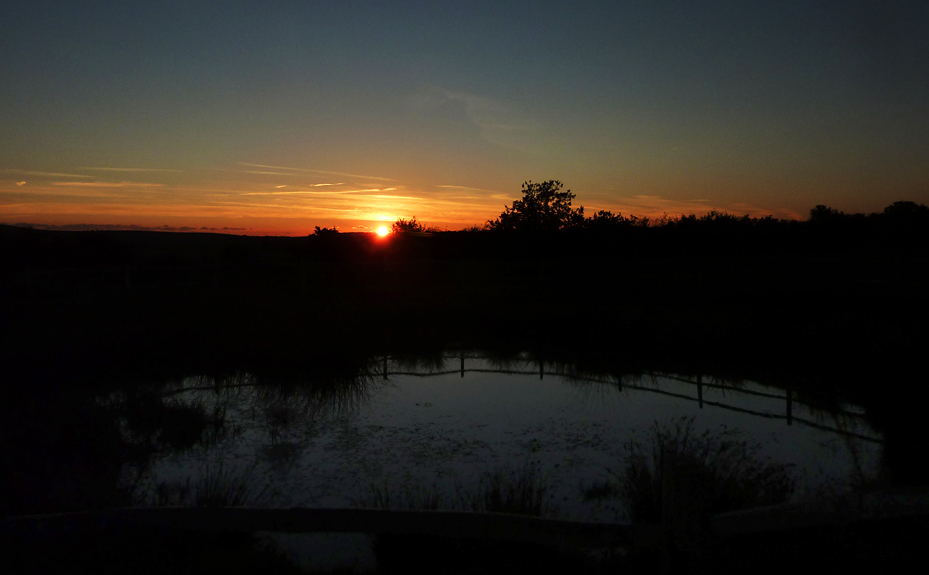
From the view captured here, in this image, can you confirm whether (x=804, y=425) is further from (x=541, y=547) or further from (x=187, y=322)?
(x=187, y=322)

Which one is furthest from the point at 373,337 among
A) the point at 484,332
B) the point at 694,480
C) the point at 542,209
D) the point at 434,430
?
the point at 542,209

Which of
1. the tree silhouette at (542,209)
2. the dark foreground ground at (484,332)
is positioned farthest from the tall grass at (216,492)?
the tree silhouette at (542,209)

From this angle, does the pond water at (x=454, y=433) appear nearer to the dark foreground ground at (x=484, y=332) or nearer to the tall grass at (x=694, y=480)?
the tall grass at (x=694, y=480)

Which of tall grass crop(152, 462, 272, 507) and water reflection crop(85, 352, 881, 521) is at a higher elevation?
tall grass crop(152, 462, 272, 507)

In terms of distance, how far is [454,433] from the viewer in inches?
301

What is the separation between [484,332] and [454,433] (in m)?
9.04

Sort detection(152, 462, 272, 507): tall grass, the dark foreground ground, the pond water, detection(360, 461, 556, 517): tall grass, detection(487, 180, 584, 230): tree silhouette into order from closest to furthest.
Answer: detection(360, 461, 556, 517): tall grass → detection(152, 462, 272, 507): tall grass → the pond water → the dark foreground ground → detection(487, 180, 584, 230): tree silhouette

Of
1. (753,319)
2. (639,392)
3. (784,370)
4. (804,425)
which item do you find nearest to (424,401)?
(639,392)

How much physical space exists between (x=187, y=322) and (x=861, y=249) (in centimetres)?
4333

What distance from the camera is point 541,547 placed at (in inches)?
155

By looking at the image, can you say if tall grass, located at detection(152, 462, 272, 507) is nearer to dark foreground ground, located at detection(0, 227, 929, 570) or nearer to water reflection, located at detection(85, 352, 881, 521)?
water reflection, located at detection(85, 352, 881, 521)

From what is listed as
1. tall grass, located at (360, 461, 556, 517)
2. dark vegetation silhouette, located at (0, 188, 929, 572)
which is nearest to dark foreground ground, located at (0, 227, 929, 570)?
dark vegetation silhouette, located at (0, 188, 929, 572)

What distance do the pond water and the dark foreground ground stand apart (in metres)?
0.57

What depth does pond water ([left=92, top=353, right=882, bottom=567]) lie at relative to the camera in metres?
5.79
